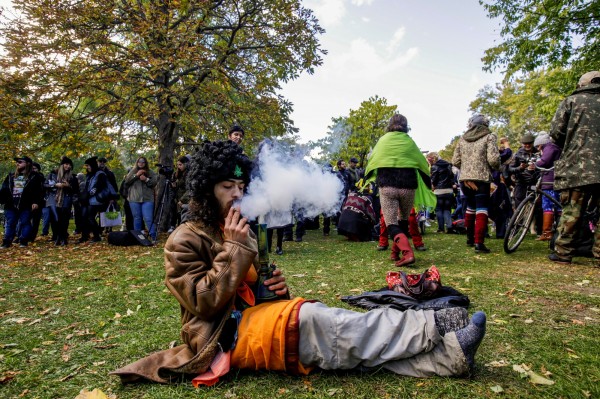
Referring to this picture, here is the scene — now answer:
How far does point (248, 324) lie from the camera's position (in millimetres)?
2320

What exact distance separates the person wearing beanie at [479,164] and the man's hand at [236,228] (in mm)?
5709

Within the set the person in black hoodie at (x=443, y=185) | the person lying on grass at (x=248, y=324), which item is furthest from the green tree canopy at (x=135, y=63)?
the person lying on grass at (x=248, y=324)

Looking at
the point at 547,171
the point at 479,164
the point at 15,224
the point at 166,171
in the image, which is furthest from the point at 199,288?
the point at 15,224

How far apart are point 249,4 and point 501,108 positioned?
3963cm

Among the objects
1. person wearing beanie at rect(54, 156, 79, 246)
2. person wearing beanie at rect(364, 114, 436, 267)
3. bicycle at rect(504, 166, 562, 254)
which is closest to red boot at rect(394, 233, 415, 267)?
person wearing beanie at rect(364, 114, 436, 267)

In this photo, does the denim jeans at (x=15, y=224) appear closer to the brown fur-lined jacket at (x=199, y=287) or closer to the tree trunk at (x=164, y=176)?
the tree trunk at (x=164, y=176)

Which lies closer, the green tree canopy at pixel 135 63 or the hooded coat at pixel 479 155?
the hooded coat at pixel 479 155

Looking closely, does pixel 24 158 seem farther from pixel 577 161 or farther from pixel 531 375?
pixel 577 161

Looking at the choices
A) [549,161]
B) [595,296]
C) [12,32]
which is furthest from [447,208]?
[12,32]

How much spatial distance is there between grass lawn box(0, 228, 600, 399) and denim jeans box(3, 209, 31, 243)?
10.8 feet

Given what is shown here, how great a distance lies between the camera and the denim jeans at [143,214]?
10.1 m

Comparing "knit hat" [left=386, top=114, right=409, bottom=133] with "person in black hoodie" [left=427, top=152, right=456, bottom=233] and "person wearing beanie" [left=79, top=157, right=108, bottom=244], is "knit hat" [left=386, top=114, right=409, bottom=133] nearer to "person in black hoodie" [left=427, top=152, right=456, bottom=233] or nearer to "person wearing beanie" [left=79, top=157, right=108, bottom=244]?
"person in black hoodie" [left=427, top=152, right=456, bottom=233]

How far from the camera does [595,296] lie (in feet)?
13.0

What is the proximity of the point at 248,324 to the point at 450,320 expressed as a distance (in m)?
1.30
